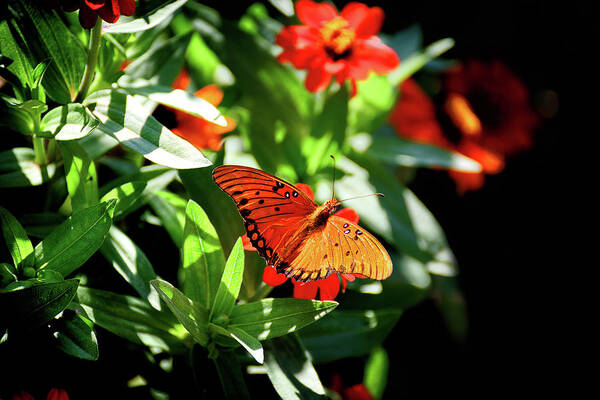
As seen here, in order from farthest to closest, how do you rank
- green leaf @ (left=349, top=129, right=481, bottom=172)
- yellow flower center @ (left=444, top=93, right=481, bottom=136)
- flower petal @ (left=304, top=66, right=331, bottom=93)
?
yellow flower center @ (left=444, top=93, right=481, bottom=136) < green leaf @ (left=349, top=129, right=481, bottom=172) < flower petal @ (left=304, top=66, right=331, bottom=93)

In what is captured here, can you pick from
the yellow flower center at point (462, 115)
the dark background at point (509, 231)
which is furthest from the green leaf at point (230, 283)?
the yellow flower center at point (462, 115)

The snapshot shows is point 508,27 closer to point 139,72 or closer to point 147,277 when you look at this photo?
point 139,72

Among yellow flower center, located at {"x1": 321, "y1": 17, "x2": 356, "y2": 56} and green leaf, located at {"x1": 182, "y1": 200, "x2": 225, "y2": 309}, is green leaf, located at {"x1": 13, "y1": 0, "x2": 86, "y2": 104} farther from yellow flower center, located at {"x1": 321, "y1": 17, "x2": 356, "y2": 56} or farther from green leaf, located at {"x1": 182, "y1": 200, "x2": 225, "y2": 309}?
yellow flower center, located at {"x1": 321, "y1": 17, "x2": 356, "y2": 56}

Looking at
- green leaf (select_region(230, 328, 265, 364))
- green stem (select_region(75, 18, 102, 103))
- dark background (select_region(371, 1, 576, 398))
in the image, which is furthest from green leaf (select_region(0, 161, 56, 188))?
dark background (select_region(371, 1, 576, 398))

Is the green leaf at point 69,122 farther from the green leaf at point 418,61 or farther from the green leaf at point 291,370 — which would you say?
the green leaf at point 418,61

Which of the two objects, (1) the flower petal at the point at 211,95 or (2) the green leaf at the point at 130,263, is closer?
(2) the green leaf at the point at 130,263

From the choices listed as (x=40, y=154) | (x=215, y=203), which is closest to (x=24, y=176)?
(x=40, y=154)
